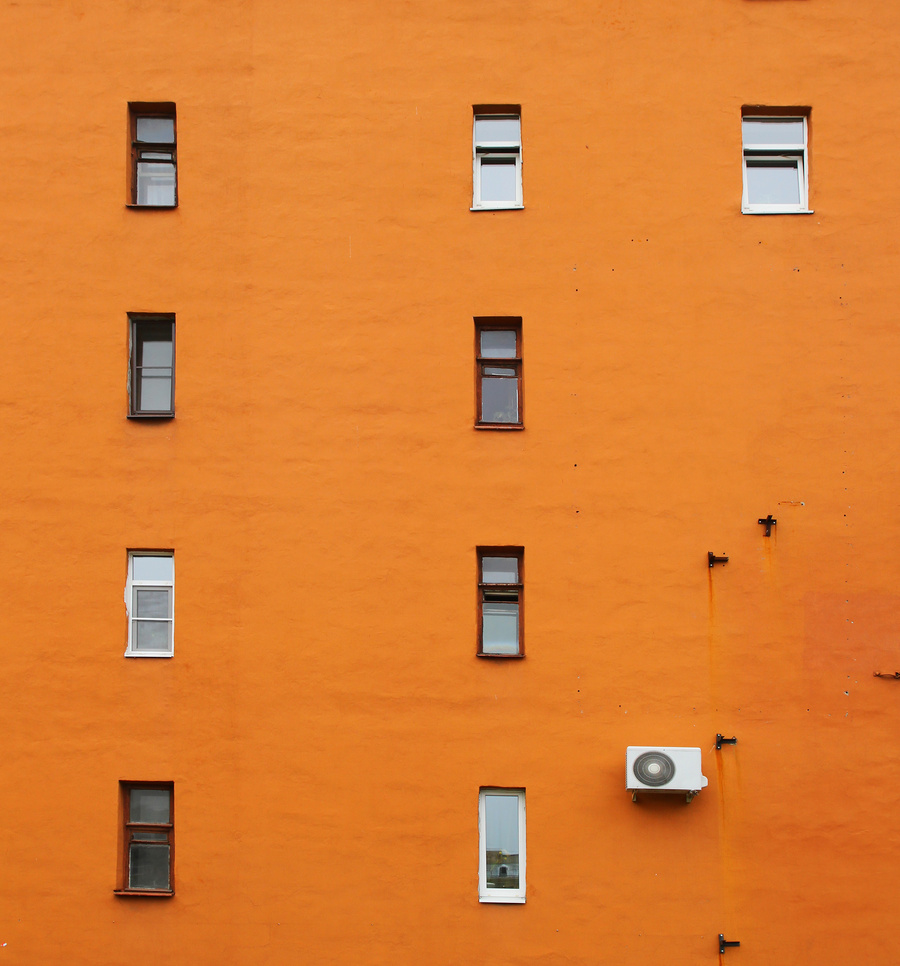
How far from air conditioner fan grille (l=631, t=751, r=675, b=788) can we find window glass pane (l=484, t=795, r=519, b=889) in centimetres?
156

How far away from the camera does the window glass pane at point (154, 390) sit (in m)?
13.3

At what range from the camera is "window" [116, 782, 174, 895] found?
12531 millimetres

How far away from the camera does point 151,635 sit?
42.3 feet

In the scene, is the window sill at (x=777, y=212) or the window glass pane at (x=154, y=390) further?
the window glass pane at (x=154, y=390)

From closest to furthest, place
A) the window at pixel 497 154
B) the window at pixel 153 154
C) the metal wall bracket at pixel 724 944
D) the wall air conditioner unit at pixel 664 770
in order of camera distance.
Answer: the wall air conditioner unit at pixel 664 770 → the metal wall bracket at pixel 724 944 → the window at pixel 497 154 → the window at pixel 153 154

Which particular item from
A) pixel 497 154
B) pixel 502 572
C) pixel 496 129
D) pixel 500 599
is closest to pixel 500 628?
pixel 500 599

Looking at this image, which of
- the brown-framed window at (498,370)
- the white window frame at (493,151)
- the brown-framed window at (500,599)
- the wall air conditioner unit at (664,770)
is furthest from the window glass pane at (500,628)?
the white window frame at (493,151)

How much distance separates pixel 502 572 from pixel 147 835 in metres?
5.37

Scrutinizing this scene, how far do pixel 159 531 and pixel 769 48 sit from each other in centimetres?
989

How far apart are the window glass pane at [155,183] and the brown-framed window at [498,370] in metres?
4.47

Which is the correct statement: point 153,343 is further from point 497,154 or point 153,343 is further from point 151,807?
point 151,807

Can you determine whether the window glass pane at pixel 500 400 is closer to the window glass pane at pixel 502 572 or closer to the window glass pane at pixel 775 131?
the window glass pane at pixel 502 572

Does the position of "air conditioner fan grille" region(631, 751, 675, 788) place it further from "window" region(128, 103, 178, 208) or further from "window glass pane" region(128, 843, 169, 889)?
"window" region(128, 103, 178, 208)

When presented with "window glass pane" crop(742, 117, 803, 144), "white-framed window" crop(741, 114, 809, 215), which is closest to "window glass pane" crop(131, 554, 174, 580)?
"white-framed window" crop(741, 114, 809, 215)
